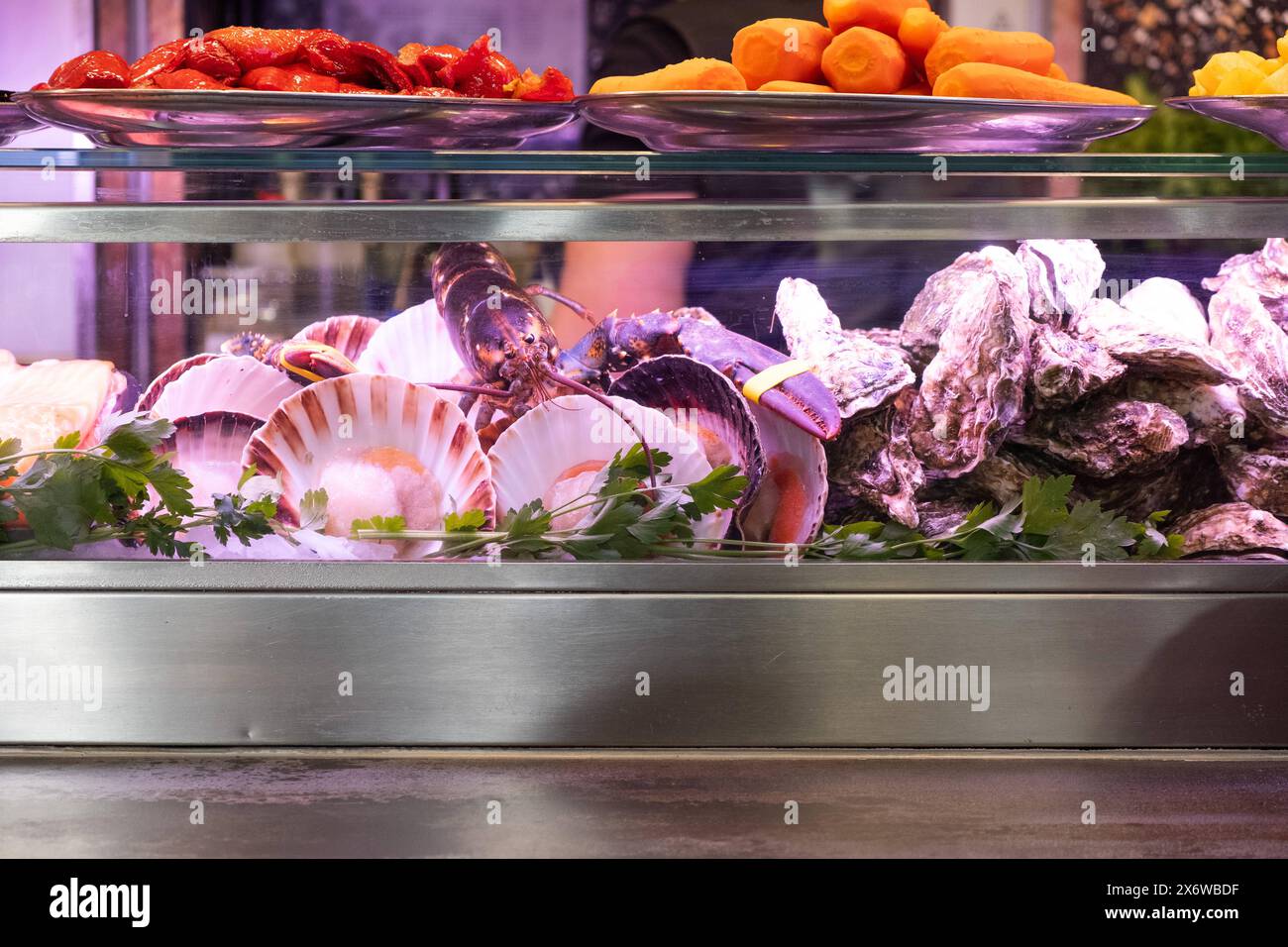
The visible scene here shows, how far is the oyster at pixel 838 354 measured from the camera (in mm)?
1717

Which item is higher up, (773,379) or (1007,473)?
(773,379)

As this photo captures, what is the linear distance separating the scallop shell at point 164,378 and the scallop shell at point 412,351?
24 centimetres

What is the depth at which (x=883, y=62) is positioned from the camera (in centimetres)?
166

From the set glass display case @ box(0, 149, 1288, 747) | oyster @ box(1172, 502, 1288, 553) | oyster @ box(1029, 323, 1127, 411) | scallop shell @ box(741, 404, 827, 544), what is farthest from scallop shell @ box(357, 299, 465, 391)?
oyster @ box(1172, 502, 1288, 553)

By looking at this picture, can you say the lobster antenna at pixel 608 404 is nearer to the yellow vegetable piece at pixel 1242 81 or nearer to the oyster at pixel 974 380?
the oyster at pixel 974 380

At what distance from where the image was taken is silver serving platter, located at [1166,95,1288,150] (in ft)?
5.33

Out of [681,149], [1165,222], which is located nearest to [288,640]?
[681,149]

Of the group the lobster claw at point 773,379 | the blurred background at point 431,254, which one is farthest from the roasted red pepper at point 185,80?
the lobster claw at point 773,379

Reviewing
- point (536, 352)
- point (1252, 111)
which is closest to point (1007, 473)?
point (1252, 111)

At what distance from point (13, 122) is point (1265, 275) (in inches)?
74.5

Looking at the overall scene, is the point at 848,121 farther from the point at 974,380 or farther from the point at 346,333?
the point at 346,333

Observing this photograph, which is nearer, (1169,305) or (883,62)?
(883,62)

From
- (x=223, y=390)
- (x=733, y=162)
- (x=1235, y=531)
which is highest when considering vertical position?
(x=733, y=162)

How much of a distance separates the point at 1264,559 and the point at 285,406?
4.70ft
